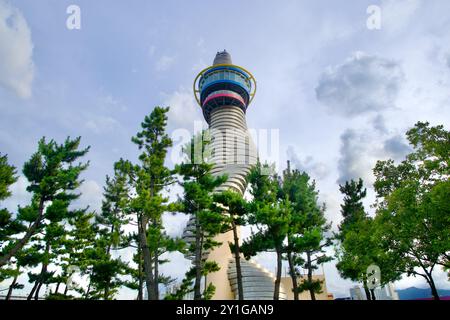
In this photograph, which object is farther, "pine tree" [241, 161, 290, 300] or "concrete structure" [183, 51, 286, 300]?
"concrete structure" [183, 51, 286, 300]

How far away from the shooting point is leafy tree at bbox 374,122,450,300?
43.7ft

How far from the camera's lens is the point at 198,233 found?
1819cm

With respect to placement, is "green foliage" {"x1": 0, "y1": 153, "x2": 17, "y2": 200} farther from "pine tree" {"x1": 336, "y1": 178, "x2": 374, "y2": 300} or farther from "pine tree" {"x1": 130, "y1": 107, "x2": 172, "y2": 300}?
"pine tree" {"x1": 336, "y1": 178, "x2": 374, "y2": 300}

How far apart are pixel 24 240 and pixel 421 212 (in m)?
22.8

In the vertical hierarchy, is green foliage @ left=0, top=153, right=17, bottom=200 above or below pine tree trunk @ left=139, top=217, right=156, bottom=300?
above

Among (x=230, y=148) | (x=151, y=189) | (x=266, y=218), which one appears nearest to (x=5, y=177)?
(x=151, y=189)

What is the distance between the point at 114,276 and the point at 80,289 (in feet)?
19.5

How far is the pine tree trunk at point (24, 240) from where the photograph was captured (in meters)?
17.3

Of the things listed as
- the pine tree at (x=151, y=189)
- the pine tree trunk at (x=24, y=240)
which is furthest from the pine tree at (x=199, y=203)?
the pine tree trunk at (x=24, y=240)

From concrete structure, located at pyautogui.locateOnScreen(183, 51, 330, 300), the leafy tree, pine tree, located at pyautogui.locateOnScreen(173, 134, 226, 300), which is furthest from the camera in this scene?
concrete structure, located at pyautogui.locateOnScreen(183, 51, 330, 300)

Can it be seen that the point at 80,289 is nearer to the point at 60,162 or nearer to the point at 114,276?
the point at 114,276

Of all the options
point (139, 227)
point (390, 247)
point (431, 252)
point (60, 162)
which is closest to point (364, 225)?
point (390, 247)

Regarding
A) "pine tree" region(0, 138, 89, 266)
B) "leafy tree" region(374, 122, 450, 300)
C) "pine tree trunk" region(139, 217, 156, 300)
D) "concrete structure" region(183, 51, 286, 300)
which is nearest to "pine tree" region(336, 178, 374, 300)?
"leafy tree" region(374, 122, 450, 300)

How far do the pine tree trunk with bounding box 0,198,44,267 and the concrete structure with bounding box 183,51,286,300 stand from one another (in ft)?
37.9
